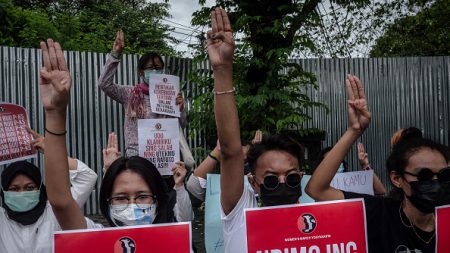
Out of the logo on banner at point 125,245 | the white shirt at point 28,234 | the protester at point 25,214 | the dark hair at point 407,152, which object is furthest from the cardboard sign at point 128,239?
the dark hair at point 407,152

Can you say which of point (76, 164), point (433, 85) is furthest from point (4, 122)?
point (433, 85)

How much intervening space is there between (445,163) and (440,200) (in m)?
0.20

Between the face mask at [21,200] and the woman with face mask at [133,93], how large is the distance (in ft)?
3.67

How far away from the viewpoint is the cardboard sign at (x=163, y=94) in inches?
158

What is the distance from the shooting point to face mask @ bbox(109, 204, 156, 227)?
2.32 meters

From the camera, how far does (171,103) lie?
4148 mm

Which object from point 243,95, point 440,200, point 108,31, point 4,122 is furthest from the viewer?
point 108,31

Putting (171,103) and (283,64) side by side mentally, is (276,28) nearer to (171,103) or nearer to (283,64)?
(283,64)

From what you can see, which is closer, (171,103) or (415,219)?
(415,219)

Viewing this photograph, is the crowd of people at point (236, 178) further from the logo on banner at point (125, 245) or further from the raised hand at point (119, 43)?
the raised hand at point (119, 43)

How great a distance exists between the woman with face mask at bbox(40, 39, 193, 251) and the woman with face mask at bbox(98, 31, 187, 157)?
1544mm

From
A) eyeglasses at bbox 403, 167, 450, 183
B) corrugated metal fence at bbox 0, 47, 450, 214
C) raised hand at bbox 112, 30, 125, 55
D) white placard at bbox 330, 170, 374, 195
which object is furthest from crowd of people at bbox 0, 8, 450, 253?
corrugated metal fence at bbox 0, 47, 450, 214

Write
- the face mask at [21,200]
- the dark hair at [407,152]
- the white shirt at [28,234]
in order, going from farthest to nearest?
the face mask at [21,200] → the white shirt at [28,234] → the dark hair at [407,152]

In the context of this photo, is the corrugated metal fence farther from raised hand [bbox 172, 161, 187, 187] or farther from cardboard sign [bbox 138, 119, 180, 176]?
raised hand [bbox 172, 161, 187, 187]
